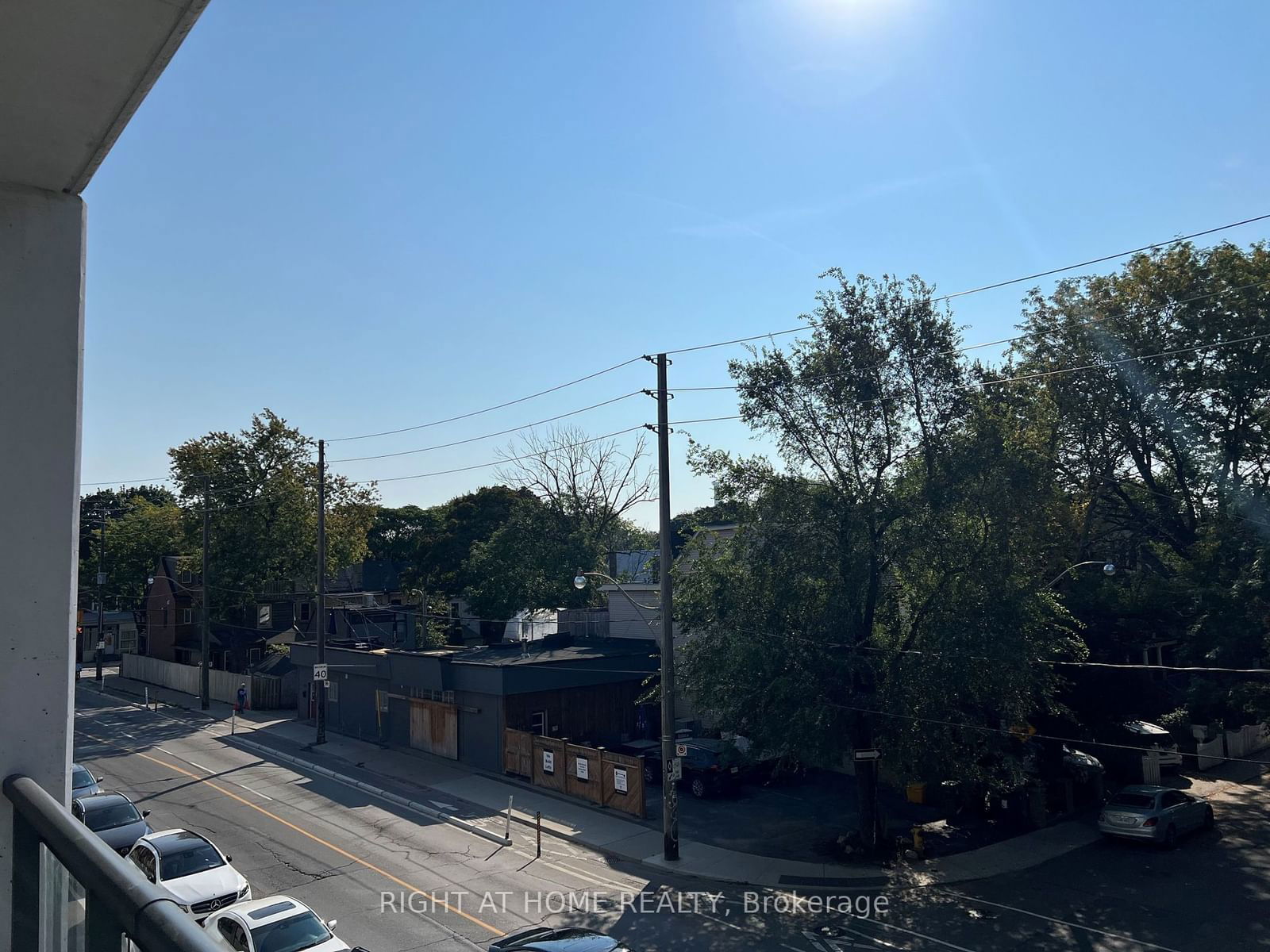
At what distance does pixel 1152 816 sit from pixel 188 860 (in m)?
22.7

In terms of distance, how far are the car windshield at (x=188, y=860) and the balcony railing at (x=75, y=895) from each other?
54.6 ft

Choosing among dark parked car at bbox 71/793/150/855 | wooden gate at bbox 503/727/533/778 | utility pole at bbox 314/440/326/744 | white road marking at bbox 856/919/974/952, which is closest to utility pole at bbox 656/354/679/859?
white road marking at bbox 856/919/974/952

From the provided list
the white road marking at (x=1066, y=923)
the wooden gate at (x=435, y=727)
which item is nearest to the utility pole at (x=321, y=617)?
the wooden gate at (x=435, y=727)

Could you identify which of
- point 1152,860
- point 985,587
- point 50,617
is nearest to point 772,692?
point 985,587

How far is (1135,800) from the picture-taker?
930 inches

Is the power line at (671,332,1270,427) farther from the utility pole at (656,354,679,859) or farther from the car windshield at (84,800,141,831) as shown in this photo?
the car windshield at (84,800,141,831)

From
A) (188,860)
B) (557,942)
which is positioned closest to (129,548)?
(188,860)

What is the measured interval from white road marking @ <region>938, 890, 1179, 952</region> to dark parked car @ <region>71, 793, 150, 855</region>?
17.6 m

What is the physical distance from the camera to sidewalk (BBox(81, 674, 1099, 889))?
1995cm

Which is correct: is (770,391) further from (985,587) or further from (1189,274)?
(1189,274)

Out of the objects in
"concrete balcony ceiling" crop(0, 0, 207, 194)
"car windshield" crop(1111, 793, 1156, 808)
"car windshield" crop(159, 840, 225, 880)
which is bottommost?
"car windshield" crop(1111, 793, 1156, 808)

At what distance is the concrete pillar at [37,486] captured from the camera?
8.38ft

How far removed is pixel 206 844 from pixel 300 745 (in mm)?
18536

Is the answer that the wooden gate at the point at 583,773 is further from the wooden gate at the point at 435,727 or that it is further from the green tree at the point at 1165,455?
the green tree at the point at 1165,455
